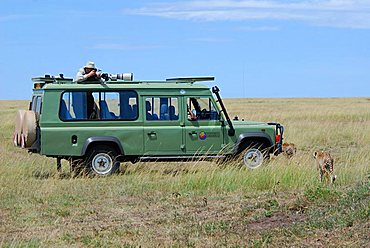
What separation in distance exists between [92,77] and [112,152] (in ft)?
4.62

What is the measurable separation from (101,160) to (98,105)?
38.7 inches

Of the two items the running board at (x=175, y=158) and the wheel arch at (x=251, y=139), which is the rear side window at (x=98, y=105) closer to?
the running board at (x=175, y=158)

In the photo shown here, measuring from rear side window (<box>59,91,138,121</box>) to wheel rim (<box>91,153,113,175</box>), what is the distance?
0.68 meters

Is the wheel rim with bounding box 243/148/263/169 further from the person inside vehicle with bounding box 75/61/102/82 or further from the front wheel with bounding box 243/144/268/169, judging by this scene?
the person inside vehicle with bounding box 75/61/102/82

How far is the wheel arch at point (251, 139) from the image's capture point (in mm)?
13523

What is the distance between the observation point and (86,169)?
1316 cm

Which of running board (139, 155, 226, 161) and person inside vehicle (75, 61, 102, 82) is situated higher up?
person inside vehicle (75, 61, 102, 82)

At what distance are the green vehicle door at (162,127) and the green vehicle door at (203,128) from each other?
176 millimetres

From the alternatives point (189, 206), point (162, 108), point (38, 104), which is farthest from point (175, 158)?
point (189, 206)

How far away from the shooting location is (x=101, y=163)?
13211mm

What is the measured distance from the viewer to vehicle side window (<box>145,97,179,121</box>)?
1331 centimetres

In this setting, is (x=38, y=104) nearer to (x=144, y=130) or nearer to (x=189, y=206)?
(x=144, y=130)

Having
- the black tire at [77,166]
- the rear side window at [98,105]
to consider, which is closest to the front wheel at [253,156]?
the rear side window at [98,105]

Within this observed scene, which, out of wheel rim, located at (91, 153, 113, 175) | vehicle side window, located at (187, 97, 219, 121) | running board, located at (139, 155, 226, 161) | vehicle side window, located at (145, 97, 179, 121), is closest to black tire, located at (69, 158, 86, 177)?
wheel rim, located at (91, 153, 113, 175)
